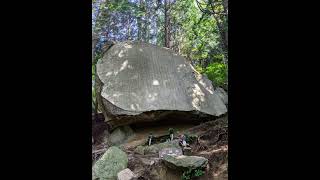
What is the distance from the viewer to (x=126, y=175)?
563 cm

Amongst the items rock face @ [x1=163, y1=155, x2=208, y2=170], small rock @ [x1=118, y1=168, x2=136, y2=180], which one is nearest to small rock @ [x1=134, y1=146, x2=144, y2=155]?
small rock @ [x1=118, y1=168, x2=136, y2=180]

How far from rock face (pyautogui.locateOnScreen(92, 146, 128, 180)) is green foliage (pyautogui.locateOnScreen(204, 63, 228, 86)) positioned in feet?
13.7

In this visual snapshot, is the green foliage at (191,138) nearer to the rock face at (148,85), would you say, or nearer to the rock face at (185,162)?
the rock face at (148,85)

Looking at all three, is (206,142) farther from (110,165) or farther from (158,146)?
(110,165)

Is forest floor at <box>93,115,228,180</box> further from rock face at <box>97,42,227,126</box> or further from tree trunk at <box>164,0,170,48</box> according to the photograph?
tree trunk at <box>164,0,170,48</box>

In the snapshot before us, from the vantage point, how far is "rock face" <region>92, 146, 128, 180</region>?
19.0 ft

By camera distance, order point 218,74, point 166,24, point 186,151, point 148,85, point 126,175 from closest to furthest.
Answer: point 126,175 < point 186,151 < point 148,85 < point 218,74 < point 166,24

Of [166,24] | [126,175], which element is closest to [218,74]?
[166,24]

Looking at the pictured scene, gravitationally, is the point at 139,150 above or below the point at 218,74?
below

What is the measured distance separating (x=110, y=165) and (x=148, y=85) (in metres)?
2.50

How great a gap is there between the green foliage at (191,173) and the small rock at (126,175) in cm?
95
